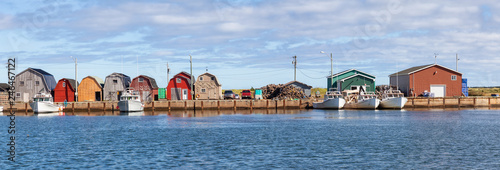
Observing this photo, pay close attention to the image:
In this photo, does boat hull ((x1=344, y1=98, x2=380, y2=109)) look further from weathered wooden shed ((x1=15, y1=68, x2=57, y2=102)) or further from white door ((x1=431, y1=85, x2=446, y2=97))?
weathered wooden shed ((x1=15, y1=68, x2=57, y2=102))

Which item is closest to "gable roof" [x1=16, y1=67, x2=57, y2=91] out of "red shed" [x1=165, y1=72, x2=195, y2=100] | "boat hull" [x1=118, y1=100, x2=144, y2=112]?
"red shed" [x1=165, y1=72, x2=195, y2=100]

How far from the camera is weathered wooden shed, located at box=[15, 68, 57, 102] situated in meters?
100

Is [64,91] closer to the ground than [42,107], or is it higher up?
higher up

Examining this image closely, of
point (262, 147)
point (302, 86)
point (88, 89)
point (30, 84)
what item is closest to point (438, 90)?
point (302, 86)

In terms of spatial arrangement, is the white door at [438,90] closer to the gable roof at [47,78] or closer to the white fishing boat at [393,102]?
the white fishing boat at [393,102]

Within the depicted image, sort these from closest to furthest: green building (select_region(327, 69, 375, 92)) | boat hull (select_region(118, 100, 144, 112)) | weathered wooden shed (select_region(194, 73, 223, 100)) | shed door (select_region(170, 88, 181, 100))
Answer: boat hull (select_region(118, 100, 144, 112)) < green building (select_region(327, 69, 375, 92)) < shed door (select_region(170, 88, 181, 100)) < weathered wooden shed (select_region(194, 73, 223, 100))

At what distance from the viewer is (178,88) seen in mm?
100375

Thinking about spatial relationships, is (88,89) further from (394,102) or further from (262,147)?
(262,147)

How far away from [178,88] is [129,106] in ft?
56.7

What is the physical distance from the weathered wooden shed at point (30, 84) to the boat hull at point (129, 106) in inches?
916

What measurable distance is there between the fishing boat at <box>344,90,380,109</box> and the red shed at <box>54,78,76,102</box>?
51.8 metres

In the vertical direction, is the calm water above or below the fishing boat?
below

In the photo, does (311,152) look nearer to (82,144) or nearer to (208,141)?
(208,141)

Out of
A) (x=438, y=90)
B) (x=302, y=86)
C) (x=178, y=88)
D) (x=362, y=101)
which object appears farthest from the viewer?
(x=302, y=86)
